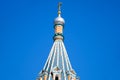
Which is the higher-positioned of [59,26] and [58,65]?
[59,26]

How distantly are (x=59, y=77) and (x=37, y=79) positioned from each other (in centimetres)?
271

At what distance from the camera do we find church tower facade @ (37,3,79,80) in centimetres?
5534

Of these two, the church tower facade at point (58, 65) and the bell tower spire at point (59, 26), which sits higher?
the bell tower spire at point (59, 26)

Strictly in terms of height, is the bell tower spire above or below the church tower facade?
above

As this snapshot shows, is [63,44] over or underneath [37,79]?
over

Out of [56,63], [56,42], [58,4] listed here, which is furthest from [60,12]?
[56,63]

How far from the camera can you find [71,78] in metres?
55.5

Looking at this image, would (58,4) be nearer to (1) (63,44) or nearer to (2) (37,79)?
(1) (63,44)

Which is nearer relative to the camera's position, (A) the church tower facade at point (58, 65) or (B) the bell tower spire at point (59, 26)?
(A) the church tower facade at point (58, 65)

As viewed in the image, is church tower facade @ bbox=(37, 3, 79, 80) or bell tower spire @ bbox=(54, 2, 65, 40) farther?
bell tower spire @ bbox=(54, 2, 65, 40)

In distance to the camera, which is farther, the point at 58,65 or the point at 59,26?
the point at 59,26

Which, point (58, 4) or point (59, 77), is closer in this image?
point (59, 77)

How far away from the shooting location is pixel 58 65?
56.5m

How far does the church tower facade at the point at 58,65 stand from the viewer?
55.3m
